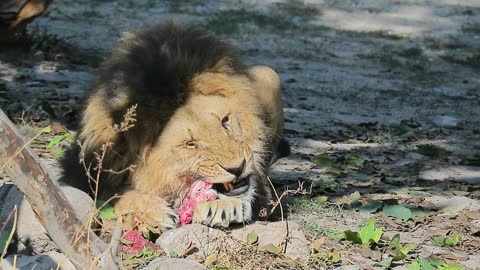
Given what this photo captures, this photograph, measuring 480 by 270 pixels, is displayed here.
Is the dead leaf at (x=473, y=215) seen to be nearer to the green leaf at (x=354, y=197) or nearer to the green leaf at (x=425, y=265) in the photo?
the green leaf at (x=354, y=197)

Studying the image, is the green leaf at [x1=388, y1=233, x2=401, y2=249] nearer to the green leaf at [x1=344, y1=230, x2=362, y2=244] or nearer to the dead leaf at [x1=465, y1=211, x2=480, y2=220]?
the green leaf at [x1=344, y1=230, x2=362, y2=244]

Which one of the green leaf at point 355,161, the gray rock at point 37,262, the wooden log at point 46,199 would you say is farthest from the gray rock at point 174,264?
the green leaf at point 355,161

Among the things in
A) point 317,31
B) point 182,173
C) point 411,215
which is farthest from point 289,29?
point 182,173

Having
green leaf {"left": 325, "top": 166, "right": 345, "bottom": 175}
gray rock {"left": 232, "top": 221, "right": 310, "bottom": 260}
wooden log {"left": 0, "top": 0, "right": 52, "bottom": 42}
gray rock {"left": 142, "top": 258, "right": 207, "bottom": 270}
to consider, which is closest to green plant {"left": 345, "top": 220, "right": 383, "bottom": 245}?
gray rock {"left": 232, "top": 221, "right": 310, "bottom": 260}

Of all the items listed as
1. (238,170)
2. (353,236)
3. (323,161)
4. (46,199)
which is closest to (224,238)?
(238,170)

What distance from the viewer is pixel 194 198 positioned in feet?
16.3

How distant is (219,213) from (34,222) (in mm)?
921

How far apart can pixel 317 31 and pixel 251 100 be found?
8.10m

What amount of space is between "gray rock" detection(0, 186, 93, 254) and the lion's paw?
558 mm

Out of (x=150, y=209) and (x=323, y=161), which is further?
(x=323, y=161)

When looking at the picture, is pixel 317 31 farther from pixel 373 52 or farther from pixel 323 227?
pixel 323 227

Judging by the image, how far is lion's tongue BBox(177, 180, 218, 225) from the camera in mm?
4918

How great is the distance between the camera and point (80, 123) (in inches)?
212

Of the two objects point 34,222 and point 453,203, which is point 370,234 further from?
point 34,222
